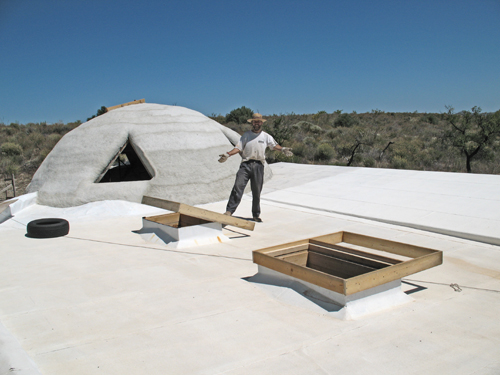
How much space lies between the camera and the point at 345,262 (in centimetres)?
449

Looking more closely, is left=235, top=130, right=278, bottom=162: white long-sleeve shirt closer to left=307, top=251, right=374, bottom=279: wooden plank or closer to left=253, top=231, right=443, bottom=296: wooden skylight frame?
left=253, top=231, right=443, bottom=296: wooden skylight frame

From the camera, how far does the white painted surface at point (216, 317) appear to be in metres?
2.93

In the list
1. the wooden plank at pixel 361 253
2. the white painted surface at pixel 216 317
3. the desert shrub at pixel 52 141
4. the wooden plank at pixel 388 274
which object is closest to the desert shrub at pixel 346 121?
the desert shrub at pixel 52 141

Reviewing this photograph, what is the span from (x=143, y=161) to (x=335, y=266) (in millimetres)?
7122

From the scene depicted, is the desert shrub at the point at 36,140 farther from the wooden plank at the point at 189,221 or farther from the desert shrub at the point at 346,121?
the desert shrub at the point at 346,121

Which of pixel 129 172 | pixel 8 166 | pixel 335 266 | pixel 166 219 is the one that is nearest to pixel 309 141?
pixel 129 172

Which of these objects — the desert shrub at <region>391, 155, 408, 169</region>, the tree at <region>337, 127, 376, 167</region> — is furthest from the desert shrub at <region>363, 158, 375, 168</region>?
the desert shrub at <region>391, 155, 408, 169</region>

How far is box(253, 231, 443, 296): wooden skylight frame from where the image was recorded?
147 inches

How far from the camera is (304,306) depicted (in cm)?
389

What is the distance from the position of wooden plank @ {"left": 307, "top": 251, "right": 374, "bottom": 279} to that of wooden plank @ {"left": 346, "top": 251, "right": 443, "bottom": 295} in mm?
338

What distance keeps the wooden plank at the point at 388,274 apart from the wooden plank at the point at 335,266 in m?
0.34

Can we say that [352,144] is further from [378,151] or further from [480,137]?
[480,137]

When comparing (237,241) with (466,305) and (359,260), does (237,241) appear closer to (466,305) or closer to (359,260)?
(359,260)

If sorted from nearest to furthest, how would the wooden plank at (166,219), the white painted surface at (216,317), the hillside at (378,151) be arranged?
1. the white painted surface at (216,317)
2. the wooden plank at (166,219)
3. the hillside at (378,151)
